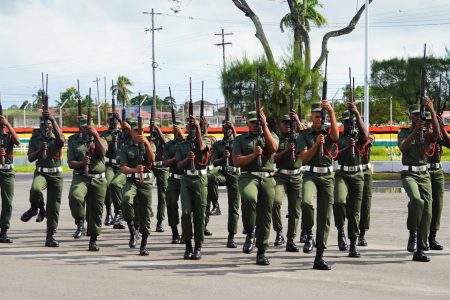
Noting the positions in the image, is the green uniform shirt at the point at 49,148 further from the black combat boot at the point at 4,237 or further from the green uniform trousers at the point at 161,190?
the green uniform trousers at the point at 161,190

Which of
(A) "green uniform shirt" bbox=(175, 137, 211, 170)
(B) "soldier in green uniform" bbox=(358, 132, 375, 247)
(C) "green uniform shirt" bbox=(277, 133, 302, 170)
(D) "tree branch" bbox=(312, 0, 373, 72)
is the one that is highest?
(D) "tree branch" bbox=(312, 0, 373, 72)

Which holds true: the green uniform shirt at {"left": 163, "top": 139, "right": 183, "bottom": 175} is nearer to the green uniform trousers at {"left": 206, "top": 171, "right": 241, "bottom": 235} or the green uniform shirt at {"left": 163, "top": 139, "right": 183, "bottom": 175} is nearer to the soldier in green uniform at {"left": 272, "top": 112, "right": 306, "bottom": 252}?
the green uniform trousers at {"left": 206, "top": 171, "right": 241, "bottom": 235}

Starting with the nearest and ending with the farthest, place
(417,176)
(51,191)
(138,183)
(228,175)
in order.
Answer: (417,176) < (138,183) < (51,191) < (228,175)

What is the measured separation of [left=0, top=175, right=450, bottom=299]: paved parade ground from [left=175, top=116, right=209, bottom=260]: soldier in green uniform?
322mm

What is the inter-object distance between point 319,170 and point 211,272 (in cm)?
198

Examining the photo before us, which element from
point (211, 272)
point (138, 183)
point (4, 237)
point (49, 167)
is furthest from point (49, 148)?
point (211, 272)

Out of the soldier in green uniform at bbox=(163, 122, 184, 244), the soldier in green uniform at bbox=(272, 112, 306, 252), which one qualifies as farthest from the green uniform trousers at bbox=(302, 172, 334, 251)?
the soldier in green uniform at bbox=(163, 122, 184, 244)

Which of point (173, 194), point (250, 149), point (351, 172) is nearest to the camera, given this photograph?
point (250, 149)

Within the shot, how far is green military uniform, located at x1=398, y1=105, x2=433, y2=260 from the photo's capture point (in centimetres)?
1140

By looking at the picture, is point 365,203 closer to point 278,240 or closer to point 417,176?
point 417,176

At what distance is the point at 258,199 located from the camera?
11.2 m

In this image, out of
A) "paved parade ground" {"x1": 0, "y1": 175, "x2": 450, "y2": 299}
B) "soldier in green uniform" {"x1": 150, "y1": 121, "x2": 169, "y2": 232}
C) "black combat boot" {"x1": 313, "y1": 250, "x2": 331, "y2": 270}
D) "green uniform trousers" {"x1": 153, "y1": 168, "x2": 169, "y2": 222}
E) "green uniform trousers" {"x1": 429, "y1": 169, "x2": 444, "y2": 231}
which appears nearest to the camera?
"paved parade ground" {"x1": 0, "y1": 175, "x2": 450, "y2": 299}

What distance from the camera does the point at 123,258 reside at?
11.6m

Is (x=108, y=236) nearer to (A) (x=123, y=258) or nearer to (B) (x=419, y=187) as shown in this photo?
(A) (x=123, y=258)
